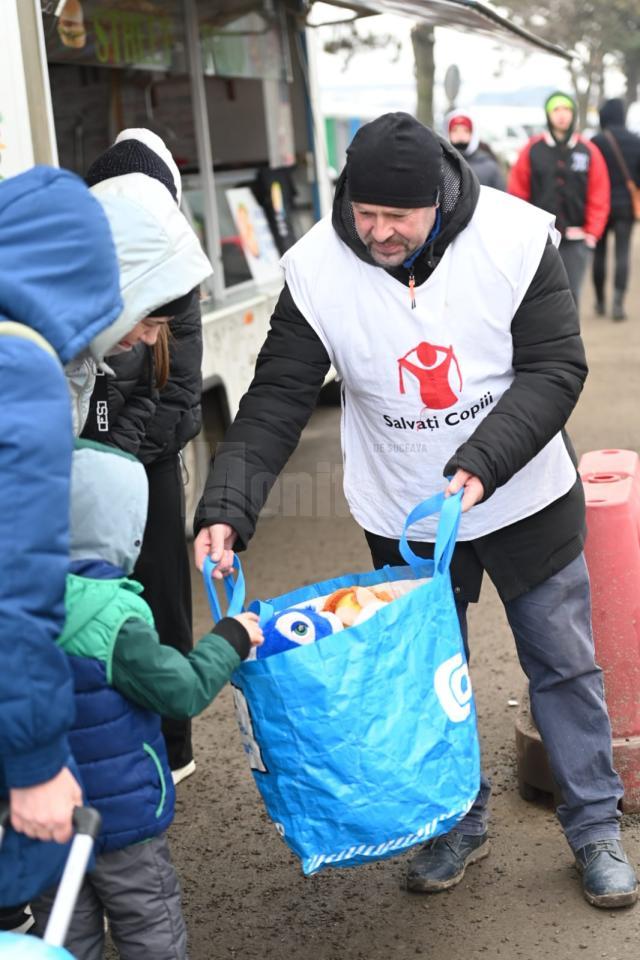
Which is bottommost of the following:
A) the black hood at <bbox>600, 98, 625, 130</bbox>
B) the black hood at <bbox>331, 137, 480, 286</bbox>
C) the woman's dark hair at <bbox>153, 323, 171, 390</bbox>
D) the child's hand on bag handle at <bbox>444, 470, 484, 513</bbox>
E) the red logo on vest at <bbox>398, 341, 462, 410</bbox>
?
the black hood at <bbox>600, 98, 625, 130</bbox>

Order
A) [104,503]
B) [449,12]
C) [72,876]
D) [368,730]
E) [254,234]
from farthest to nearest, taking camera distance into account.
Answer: [254,234] → [449,12] → [368,730] → [104,503] → [72,876]

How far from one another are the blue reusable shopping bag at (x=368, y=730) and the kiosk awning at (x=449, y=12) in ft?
13.9

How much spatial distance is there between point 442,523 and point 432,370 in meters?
0.42

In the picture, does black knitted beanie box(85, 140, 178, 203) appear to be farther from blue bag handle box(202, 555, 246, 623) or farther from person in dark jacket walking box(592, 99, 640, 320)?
person in dark jacket walking box(592, 99, 640, 320)

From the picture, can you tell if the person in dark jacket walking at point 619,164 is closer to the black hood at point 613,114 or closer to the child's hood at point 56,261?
the black hood at point 613,114

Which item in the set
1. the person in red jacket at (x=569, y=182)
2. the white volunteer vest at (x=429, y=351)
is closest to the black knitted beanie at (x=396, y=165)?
the white volunteer vest at (x=429, y=351)

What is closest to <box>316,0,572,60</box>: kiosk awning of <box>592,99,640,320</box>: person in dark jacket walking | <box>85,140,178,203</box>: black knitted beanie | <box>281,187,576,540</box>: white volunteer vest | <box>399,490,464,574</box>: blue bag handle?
<box>85,140,178,203</box>: black knitted beanie

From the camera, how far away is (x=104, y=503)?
2.36m

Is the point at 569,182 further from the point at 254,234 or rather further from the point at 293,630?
the point at 293,630

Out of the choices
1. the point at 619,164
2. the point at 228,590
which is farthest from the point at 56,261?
the point at 619,164

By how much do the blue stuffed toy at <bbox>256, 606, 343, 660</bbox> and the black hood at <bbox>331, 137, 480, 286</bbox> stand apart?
796 mm

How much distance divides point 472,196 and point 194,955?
6.40 ft

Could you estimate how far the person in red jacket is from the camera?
1003 centimetres

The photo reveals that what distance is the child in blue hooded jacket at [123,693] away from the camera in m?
2.32
